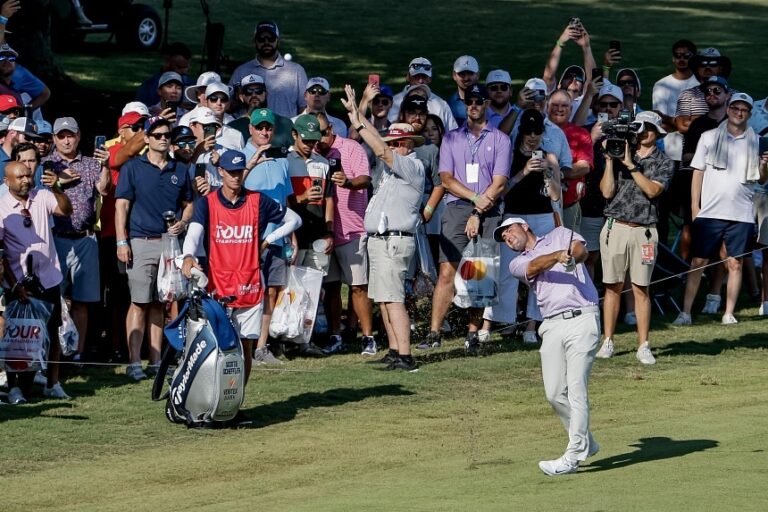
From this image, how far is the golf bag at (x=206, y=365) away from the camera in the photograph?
1231 cm

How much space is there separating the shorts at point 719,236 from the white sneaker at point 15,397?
7804mm

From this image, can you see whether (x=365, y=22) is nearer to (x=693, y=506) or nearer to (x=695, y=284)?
(x=695, y=284)

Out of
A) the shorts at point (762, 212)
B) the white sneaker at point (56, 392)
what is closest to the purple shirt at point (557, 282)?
the white sneaker at point (56, 392)

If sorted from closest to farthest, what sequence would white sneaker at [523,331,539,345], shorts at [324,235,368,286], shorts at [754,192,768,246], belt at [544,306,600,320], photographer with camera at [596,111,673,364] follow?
1. belt at [544,306,600,320]
2. photographer with camera at [596,111,673,364]
3. shorts at [324,235,368,286]
4. white sneaker at [523,331,539,345]
5. shorts at [754,192,768,246]

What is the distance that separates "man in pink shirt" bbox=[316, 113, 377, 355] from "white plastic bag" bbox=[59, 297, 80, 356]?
3.06 meters

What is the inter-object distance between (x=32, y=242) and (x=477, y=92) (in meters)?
4.76

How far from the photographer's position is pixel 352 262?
16141 millimetres

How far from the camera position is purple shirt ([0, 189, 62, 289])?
44.4 feet

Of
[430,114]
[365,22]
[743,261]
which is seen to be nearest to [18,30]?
[430,114]

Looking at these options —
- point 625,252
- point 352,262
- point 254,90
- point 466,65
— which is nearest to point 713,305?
point 625,252

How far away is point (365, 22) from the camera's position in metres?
36.0

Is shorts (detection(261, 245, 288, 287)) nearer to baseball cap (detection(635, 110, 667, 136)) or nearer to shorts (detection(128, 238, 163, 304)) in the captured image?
shorts (detection(128, 238, 163, 304))

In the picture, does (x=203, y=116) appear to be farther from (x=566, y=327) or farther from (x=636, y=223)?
(x=566, y=327)

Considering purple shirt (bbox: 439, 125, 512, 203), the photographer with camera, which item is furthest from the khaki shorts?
purple shirt (bbox: 439, 125, 512, 203)
